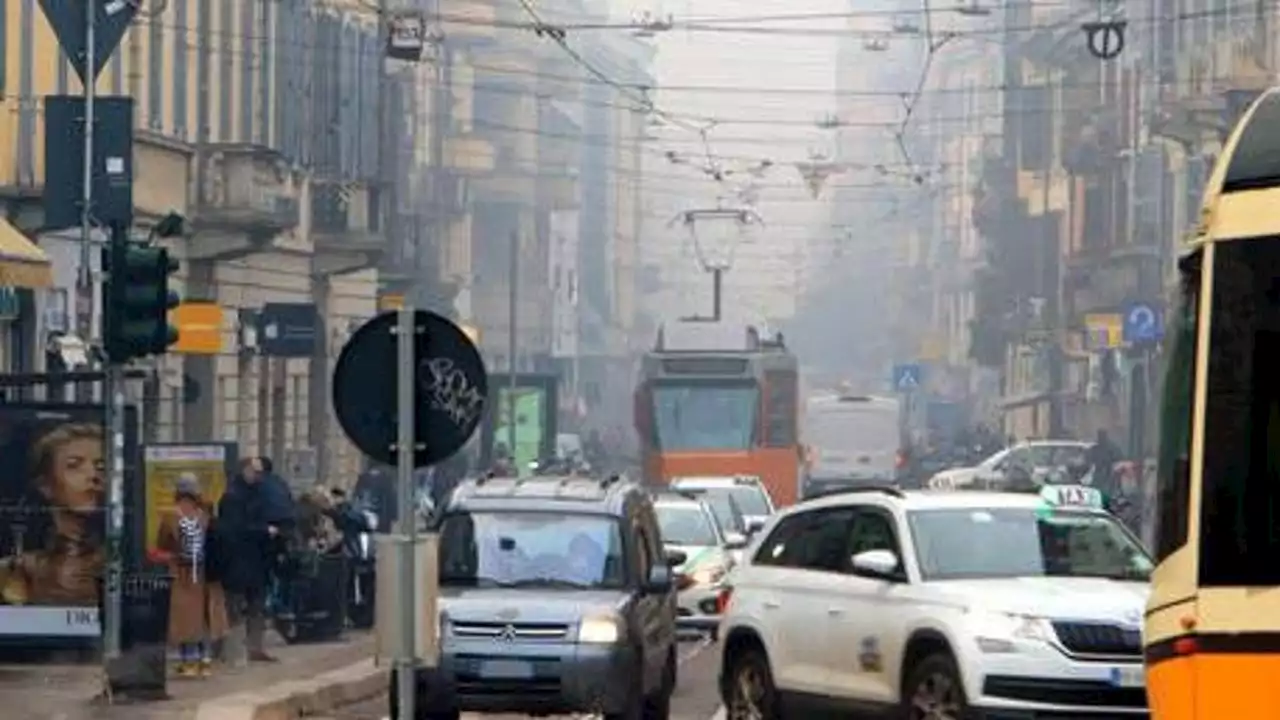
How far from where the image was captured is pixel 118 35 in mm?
30422

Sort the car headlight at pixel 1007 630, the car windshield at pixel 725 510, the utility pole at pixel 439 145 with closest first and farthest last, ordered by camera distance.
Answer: the car headlight at pixel 1007 630 → the car windshield at pixel 725 510 → the utility pole at pixel 439 145

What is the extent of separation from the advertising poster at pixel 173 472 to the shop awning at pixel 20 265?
254 cm

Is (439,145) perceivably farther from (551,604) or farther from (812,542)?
(812,542)

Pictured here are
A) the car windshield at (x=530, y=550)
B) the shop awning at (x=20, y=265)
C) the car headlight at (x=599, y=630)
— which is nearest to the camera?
the car headlight at (x=599, y=630)

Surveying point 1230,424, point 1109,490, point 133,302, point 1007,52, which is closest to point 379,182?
point 1109,490

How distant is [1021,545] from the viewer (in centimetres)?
1842

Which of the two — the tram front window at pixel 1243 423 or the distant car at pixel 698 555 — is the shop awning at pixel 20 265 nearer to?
the distant car at pixel 698 555

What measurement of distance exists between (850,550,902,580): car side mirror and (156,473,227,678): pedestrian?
9.18m

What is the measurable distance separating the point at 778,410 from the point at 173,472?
27459mm

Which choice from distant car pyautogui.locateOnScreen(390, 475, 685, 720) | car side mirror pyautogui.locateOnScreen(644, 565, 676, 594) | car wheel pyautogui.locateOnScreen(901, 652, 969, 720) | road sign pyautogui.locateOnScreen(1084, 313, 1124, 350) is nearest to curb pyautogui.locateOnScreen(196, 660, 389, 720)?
distant car pyautogui.locateOnScreen(390, 475, 685, 720)

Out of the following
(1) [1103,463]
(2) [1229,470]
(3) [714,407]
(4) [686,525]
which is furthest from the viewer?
(1) [1103,463]

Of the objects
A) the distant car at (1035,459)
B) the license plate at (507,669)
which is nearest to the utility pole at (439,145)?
the distant car at (1035,459)

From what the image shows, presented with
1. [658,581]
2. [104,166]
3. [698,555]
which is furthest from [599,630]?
[698,555]

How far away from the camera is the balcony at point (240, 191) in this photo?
149 ft
